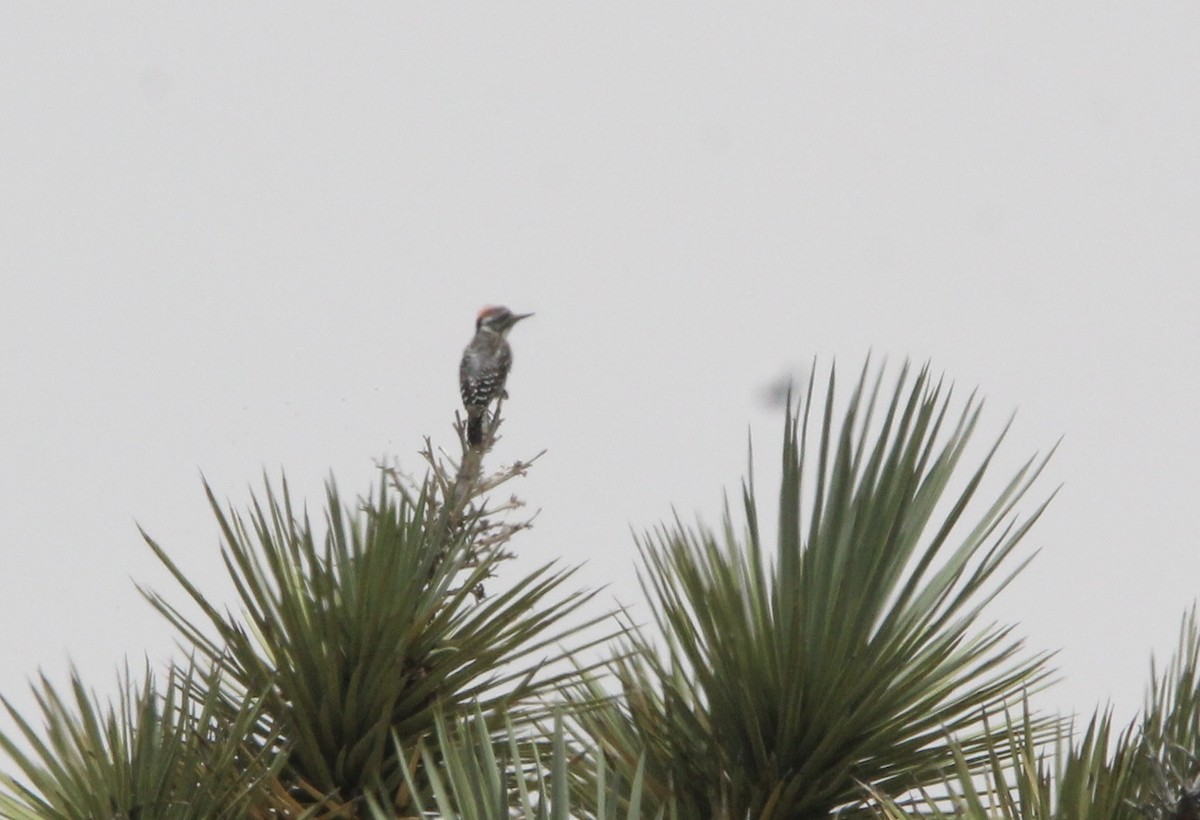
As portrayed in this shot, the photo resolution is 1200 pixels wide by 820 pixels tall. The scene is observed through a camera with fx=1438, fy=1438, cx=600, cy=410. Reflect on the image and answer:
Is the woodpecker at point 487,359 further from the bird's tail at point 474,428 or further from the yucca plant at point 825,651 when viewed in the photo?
the yucca plant at point 825,651

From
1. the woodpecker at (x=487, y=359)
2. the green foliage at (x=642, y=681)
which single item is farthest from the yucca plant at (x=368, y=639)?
the woodpecker at (x=487, y=359)

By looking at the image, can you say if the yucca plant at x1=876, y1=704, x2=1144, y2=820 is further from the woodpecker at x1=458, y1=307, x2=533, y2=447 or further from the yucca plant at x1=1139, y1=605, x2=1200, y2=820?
the woodpecker at x1=458, y1=307, x2=533, y2=447

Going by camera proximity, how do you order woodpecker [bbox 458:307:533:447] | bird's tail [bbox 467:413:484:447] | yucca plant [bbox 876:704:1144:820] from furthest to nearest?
1. woodpecker [bbox 458:307:533:447]
2. bird's tail [bbox 467:413:484:447]
3. yucca plant [bbox 876:704:1144:820]

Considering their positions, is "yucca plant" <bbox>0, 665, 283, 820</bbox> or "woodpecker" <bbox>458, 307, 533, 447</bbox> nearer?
"yucca plant" <bbox>0, 665, 283, 820</bbox>

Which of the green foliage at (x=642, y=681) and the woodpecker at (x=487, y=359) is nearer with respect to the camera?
the green foliage at (x=642, y=681)

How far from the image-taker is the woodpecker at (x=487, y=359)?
6.50 metres

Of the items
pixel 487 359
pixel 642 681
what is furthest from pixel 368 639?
pixel 487 359

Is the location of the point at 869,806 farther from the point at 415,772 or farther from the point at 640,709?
the point at 415,772

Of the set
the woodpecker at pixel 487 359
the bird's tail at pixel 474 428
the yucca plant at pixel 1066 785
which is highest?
the woodpecker at pixel 487 359

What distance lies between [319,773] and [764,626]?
96cm

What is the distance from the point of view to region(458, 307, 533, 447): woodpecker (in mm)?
6496

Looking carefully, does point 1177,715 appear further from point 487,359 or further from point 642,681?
point 487,359

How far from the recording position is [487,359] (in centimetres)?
679

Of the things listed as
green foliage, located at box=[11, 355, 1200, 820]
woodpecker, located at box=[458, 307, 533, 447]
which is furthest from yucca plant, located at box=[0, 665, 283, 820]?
woodpecker, located at box=[458, 307, 533, 447]
